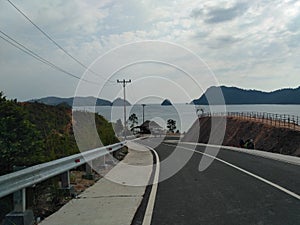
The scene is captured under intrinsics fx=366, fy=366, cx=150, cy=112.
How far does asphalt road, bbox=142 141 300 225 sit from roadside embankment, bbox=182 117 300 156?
2458 centimetres

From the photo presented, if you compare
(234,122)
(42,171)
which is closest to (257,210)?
(42,171)

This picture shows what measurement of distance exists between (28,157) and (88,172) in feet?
10.1

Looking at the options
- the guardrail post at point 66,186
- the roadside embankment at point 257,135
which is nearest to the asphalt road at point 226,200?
the guardrail post at point 66,186

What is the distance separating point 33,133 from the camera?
378 inches

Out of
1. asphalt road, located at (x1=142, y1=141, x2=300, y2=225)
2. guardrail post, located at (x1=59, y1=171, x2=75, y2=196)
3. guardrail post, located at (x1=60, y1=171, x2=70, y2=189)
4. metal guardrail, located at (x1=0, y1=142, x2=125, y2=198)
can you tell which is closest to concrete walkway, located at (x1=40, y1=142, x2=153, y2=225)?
guardrail post, located at (x1=59, y1=171, x2=75, y2=196)

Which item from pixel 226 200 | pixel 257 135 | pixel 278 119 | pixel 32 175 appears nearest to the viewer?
pixel 32 175

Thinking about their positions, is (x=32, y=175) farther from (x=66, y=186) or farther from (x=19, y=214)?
(x=66, y=186)

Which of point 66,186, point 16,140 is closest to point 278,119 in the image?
point 66,186

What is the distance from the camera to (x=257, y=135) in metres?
50.2

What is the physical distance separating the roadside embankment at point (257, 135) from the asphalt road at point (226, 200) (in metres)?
24.6

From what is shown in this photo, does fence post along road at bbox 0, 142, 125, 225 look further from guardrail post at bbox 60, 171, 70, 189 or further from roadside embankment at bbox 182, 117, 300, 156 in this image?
roadside embankment at bbox 182, 117, 300, 156

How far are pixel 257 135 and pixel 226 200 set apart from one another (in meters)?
43.8

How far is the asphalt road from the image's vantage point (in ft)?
21.9

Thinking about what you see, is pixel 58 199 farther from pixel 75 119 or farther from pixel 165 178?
pixel 75 119
